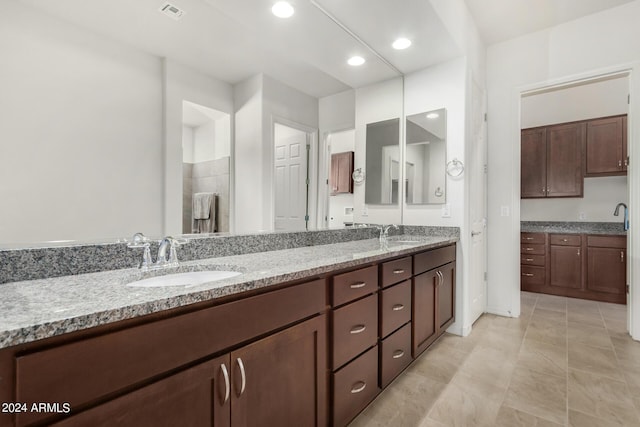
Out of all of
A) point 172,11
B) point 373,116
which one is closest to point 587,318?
point 373,116

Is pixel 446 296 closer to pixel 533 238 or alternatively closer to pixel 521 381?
pixel 521 381

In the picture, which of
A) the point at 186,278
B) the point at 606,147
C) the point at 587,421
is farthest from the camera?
the point at 606,147

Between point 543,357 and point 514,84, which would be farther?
point 514,84

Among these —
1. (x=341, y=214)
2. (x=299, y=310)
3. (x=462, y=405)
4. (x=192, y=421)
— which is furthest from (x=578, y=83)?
(x=192, y=421)

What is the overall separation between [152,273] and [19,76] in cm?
76

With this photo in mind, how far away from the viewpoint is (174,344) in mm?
792

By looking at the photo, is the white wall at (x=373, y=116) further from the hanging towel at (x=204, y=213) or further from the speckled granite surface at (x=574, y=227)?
the speckled granite surface at (x=574, y=227)

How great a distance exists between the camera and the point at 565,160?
399 centimetres

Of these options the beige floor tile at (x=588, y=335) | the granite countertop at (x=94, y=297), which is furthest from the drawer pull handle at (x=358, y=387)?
the beige floor tile at (x=588, y=335)

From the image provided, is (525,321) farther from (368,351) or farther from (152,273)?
(152,273)

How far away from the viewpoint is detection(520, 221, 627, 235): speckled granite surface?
12.2 ft

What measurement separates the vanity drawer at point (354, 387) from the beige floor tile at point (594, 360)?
153 centimetres

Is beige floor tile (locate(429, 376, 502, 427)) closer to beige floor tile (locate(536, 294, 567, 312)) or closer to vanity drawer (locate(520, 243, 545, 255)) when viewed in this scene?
beige floor tile (locate(536, 294, 567, 312))

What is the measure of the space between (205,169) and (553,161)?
14.7 ft
